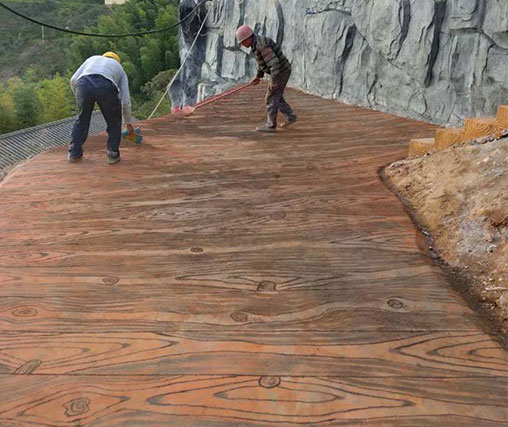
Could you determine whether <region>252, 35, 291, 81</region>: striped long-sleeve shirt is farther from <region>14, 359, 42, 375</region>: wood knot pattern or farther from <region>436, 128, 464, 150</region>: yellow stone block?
<region>14, 359, 42, 375</region>: wood knot pattern

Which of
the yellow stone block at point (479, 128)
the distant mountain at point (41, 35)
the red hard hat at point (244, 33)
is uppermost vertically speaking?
the red hard hat at point (244, 33)

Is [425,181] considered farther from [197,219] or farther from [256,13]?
[256,13]

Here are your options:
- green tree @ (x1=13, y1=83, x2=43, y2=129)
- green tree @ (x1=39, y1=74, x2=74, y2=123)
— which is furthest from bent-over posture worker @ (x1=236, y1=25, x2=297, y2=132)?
green tree @ (x1=39, y1=74, x2=74, y2=123)

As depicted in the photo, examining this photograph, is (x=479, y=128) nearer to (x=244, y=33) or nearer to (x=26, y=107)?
(x=244, y=33)

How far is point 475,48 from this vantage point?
4.56 meters

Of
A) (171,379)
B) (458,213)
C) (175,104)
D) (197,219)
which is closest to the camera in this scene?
(171,379)

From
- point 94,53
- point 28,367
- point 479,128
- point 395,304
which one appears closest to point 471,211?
point 395,304

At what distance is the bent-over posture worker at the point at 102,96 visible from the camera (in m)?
3.66

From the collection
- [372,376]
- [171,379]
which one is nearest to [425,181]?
[372,376]

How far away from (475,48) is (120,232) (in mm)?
3869

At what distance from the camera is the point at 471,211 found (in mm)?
2498

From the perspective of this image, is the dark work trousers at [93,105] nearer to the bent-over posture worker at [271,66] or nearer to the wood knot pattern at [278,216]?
the bent-over posture worker at [271,66]

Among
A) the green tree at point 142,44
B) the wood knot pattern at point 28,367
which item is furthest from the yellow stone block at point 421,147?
the green tree at point 142,44

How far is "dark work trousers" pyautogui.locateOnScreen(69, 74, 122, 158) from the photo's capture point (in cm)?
365
